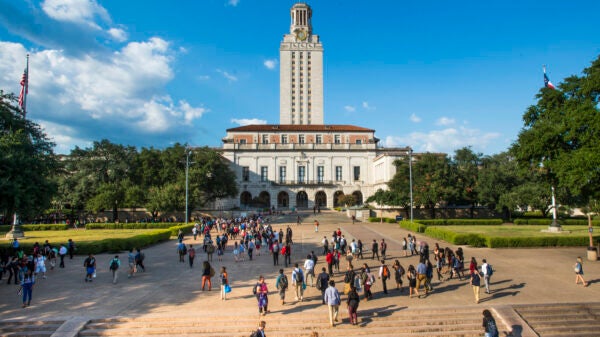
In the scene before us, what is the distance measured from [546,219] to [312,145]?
1683 inches

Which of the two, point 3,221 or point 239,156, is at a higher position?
point 239,156

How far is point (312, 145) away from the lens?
73.5 m

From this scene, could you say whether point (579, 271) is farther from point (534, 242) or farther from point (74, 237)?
point (74, 237)

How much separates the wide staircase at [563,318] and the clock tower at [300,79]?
80.4 meters

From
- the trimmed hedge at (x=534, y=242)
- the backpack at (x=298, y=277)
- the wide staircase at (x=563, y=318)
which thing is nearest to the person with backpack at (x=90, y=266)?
the backpack at (x=298, y=277)

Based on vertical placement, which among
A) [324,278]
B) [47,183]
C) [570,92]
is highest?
[570,92]

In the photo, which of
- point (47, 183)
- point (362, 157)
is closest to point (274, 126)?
point (362, 157)

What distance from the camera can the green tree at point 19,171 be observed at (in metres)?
18.8

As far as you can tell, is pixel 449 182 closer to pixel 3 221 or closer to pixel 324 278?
pixel 324 278

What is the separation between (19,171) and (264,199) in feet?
179

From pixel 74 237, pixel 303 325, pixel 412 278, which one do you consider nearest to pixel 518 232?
pixel 412 278

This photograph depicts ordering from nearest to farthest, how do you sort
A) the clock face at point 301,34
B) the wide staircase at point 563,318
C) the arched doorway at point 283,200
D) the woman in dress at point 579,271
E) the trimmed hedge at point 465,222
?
the wide staircase at point 563,318, the woman in dress at point 579,271, the trimmed hedge at point 465,222, the arched doorway at point 283,200, the clock face at point 301,34

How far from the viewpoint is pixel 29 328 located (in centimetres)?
1111

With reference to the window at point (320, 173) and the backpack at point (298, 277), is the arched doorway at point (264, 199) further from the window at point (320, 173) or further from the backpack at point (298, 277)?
the backpack at point (298, 277)
